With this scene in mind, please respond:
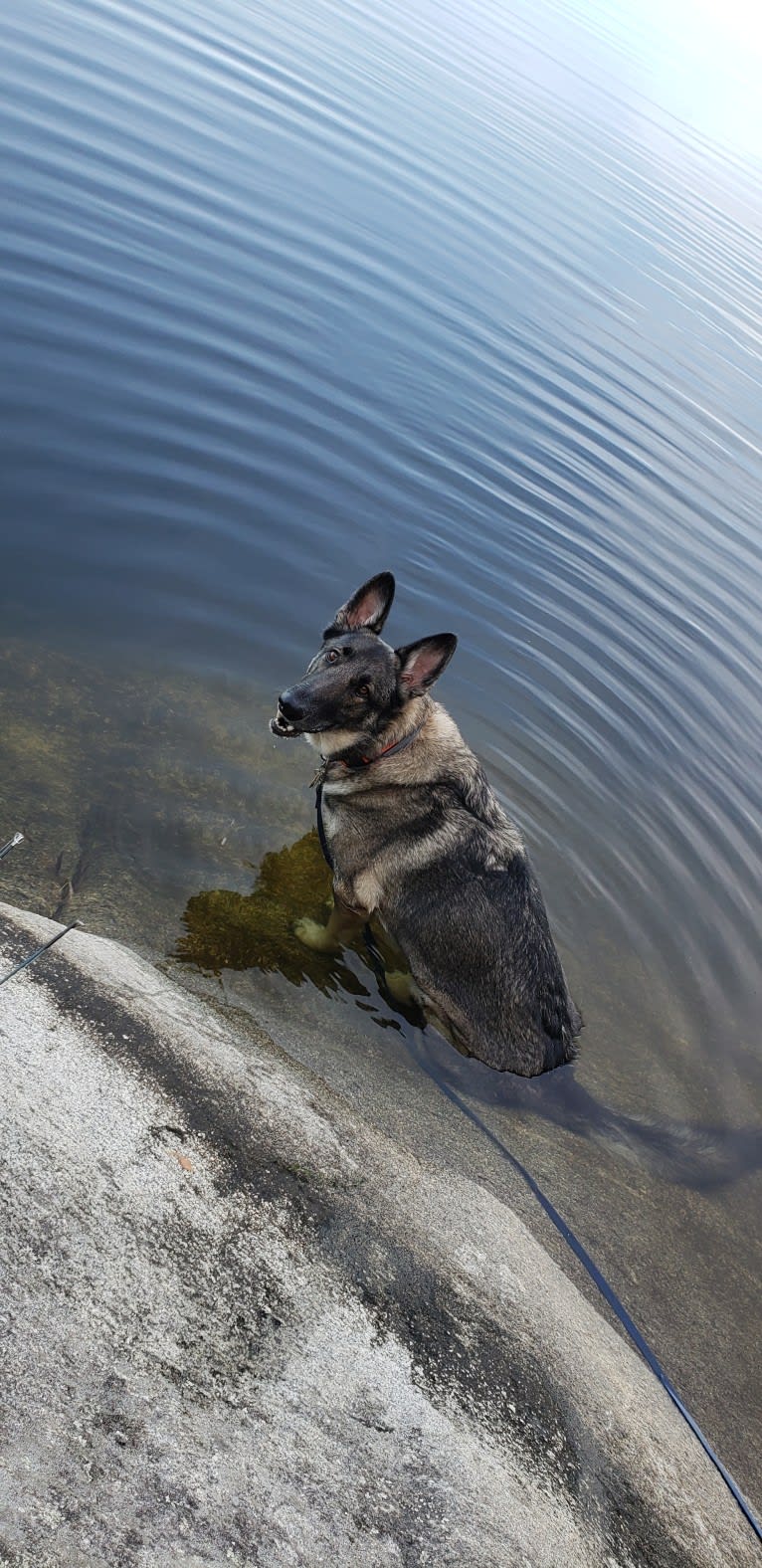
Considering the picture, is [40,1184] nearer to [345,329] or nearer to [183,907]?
[183,907]

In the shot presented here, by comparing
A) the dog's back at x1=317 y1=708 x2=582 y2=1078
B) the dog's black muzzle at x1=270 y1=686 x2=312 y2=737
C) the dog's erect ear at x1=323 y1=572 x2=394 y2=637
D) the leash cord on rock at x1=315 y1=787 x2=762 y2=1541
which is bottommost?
the leash cord on rock at x1=315 y1=787 x2=762 y2=1541

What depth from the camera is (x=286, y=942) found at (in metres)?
7.07

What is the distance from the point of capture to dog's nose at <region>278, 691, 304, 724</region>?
6.14 metres

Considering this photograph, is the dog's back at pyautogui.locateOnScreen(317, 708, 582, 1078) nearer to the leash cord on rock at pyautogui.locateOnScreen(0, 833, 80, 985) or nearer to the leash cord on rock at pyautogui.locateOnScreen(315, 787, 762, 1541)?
the leash cord on rock at pyautogui.locateOnScreen(315, 787, 762, 1541)

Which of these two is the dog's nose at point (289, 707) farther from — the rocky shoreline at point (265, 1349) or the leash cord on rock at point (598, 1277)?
the rocky shoreline at point (265, 1349)

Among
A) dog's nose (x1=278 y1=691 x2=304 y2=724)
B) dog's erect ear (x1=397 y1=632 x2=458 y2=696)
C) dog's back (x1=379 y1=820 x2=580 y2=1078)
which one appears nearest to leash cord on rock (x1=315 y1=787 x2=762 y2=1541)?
dog's back (x1=379 y1=820 x2=580 y2=1078)

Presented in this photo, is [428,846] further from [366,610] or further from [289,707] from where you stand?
[366,610]

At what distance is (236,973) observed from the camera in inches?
260

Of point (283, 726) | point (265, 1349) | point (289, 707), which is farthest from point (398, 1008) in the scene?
point (265, 1349)

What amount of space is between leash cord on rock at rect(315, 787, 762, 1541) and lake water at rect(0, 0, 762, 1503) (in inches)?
6.5

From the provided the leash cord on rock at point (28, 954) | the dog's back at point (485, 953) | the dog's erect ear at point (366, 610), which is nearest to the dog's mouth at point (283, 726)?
the dog's erect ear at point (366, 610)

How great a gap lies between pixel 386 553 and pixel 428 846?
20.1ft

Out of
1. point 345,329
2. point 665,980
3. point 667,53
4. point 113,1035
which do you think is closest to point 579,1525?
point 113,1035

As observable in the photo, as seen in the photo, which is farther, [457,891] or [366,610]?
[366,610]
